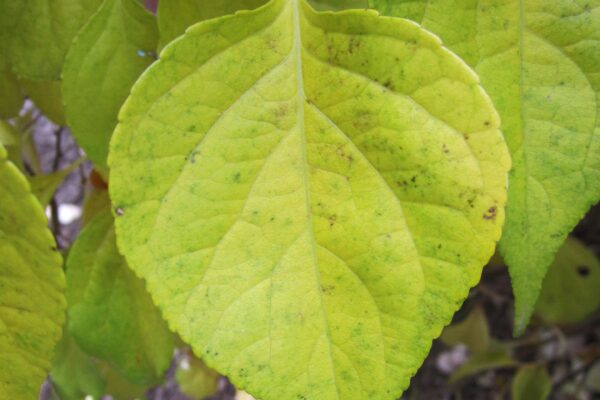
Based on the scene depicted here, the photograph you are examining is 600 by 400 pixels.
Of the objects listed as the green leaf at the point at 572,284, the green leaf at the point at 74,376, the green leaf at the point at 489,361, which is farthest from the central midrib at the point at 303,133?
the green leaf at the point at 489,361

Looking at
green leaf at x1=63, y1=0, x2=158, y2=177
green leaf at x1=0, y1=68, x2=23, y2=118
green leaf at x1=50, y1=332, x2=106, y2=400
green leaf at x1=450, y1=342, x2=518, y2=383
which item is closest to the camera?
green leaf at x1=63, y1=0, x2=158, y2=177

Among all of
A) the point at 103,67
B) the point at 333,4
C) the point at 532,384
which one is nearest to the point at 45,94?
the point at 103,67

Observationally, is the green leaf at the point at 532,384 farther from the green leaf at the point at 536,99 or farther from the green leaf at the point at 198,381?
the green leaf at the point at 536,99

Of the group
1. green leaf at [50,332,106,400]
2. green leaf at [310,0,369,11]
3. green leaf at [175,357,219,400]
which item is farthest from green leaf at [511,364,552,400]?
green leaf at [310,0,369,11]

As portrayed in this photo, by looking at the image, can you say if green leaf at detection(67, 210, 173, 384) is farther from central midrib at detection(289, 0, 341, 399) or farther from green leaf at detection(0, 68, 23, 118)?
central midrib at detection(289, 0, 341, 399)

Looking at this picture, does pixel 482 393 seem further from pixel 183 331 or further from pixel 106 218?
pixel 183 331

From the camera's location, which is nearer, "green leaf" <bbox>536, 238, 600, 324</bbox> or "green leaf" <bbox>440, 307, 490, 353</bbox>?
"green leaf" <bbox>536, 238, 600, 324</bbox>
